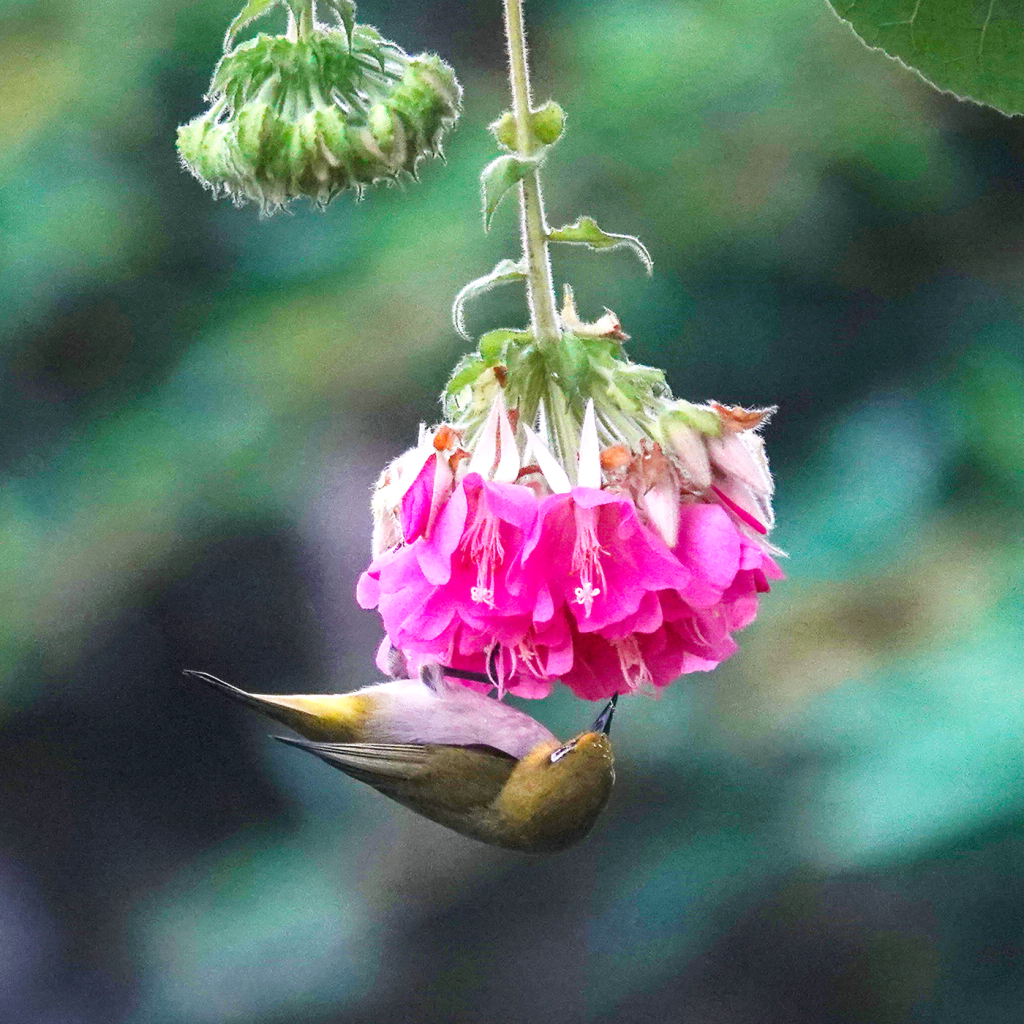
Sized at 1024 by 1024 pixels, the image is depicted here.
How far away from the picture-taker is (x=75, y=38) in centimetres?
253

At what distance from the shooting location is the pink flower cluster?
2.43 feet

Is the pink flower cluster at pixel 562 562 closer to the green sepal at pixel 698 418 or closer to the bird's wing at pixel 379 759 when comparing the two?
the green sepal at pixel 698 418

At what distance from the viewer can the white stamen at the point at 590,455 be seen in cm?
76

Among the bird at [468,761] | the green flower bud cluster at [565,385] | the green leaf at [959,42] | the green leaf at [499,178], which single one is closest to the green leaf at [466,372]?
the green flower bud cluster at [565,385]

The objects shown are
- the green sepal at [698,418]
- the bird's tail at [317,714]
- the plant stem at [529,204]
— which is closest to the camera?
the plant stem at [529,204]

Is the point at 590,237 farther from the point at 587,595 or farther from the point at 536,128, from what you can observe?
the point at 587,595

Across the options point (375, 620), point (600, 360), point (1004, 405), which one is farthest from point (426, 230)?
point (600, 360)

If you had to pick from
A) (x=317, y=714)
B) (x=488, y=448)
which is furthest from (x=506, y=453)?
(x=317, y=714)

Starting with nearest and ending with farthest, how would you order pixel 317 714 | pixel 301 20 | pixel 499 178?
pixel 499 178, pixel 301 20, pixel 317 714

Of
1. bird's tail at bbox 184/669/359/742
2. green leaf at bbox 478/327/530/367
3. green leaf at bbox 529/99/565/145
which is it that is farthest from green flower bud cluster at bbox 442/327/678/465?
bird's tail at bbox 184/669/359/742

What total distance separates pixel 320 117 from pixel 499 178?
0.16m

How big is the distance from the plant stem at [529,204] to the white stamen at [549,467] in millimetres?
57

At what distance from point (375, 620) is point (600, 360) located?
1.81 metres

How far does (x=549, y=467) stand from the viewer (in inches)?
30.4
